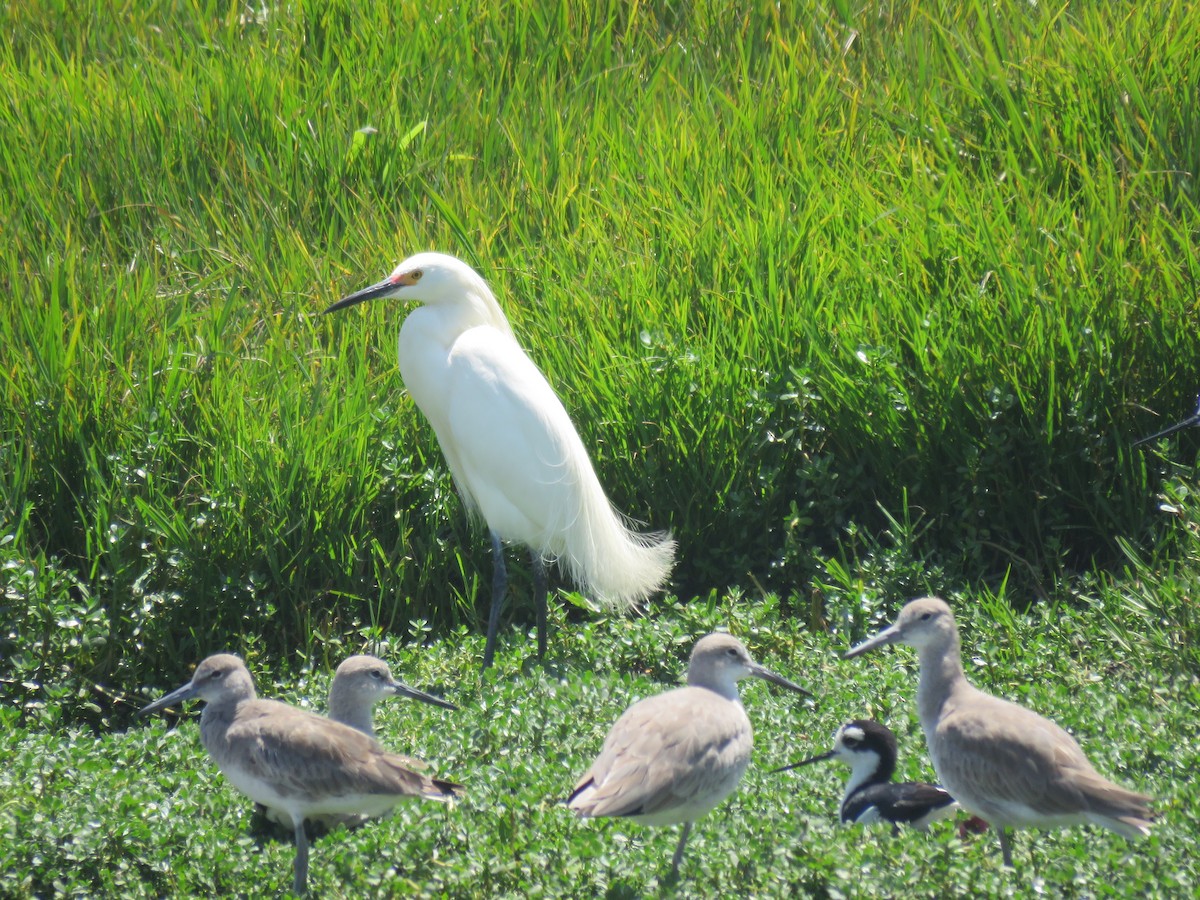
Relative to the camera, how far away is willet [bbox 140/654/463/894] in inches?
146

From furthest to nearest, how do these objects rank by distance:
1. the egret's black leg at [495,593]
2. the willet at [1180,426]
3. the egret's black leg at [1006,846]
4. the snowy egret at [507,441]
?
the snowy egret at [507,441] → the egret's black leg at [495,593] → the willet at [1180,426] → the egret's black leg at [1006,846]

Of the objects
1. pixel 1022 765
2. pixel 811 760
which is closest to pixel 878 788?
pixel 811 760

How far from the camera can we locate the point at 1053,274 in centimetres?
587

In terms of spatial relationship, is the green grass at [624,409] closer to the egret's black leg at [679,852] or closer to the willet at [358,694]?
the egret's black leg at [679,852]

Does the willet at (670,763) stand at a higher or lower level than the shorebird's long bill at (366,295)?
lower

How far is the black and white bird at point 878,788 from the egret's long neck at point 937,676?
143 millimetres

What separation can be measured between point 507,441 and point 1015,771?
2686mm

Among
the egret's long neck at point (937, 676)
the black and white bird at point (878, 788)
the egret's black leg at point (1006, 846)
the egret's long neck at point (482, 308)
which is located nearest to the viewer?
the egret's black leg at point (1006, 846)

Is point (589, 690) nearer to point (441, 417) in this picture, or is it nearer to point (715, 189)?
point (441, 417)

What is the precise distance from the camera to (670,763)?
11.7ft

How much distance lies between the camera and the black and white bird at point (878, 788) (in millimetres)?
3951

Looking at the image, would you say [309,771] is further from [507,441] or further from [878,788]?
[507,441]

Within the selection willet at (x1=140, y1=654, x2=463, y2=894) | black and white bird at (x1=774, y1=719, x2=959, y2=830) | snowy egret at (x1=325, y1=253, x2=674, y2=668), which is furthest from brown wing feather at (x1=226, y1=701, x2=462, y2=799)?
snowy egret at (x1=325, y1=253, x2=674, y2=668)

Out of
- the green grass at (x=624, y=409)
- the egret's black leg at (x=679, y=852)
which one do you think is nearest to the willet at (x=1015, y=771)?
the green grass at (x=624, y=409)
